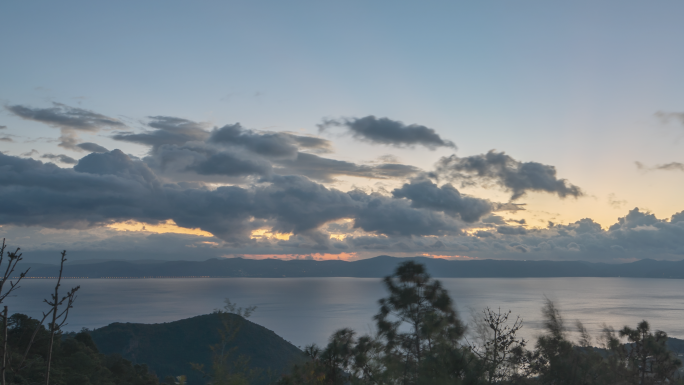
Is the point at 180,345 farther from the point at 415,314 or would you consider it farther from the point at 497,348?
the point at 497,348

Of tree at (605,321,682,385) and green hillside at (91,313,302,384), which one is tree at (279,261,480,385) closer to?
tree at (605,321,682,385)

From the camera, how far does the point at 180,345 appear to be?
271 feet

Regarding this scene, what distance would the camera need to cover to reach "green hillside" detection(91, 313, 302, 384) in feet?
253

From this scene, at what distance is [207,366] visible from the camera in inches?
3073

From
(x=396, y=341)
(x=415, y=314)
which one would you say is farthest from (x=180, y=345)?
(x=415, y=314)

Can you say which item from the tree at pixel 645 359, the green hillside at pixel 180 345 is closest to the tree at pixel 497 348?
the tree at pixel 645 359

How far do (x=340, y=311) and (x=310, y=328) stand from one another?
35.4m

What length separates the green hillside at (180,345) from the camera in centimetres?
7706

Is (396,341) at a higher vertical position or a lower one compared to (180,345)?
higher

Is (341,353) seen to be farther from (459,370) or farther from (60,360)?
(60,360)

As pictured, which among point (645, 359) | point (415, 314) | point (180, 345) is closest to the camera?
point (415, 314)

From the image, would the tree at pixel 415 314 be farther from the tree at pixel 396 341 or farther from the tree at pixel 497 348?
the tree at pixel 497 348

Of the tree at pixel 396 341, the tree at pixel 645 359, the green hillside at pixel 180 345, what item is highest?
the tree at pixel 396 341

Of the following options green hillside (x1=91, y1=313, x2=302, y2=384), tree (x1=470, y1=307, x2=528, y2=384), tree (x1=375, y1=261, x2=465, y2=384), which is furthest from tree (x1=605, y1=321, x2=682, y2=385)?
green hillside (x1=91, y1=313, x2=302, y2=384)
